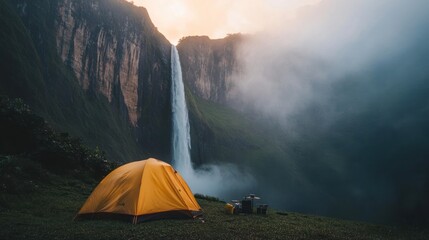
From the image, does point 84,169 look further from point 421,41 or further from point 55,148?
point 421,41

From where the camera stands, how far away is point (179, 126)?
214 feet

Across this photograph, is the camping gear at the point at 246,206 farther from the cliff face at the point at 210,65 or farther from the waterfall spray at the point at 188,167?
the cliff face at the point at 210,65

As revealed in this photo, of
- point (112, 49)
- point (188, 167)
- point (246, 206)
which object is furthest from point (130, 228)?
point (188, 167)

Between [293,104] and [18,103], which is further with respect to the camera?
[293,104]

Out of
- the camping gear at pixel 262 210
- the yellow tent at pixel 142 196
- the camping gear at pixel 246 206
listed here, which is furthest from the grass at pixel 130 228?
the camping gear at pixel 262 210

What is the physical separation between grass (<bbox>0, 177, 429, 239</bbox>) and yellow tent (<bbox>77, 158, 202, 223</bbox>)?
454mm

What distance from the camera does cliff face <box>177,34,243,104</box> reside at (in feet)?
355

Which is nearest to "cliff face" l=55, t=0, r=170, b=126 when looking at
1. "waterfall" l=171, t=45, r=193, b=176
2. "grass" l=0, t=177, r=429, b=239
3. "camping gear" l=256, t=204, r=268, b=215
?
"waterfall" l=171, t=45, r=193, b=176

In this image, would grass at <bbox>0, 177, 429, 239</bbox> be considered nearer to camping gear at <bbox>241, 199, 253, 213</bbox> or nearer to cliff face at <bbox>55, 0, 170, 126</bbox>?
camping gear at <bbox>241, 199, 253, 213</bbox>

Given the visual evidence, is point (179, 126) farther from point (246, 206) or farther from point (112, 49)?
point (246, 206)

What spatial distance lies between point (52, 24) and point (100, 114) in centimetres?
1338

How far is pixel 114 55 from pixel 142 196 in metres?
48.2

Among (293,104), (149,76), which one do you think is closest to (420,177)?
(293,104)

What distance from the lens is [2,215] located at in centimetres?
1116
